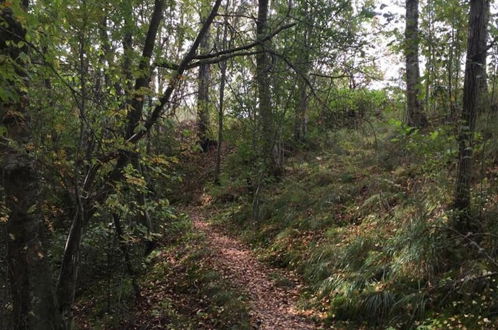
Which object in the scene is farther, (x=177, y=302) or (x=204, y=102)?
(x=204, y=102)

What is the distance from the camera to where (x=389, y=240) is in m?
6.08

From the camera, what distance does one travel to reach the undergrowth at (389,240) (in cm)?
470

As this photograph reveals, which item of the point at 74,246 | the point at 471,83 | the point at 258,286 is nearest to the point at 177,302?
the point at 258,286

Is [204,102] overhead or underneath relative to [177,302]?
overhead

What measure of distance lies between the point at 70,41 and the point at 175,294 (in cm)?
505

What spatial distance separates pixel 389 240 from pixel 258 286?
2.41 metres

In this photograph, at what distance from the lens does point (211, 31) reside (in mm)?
17500

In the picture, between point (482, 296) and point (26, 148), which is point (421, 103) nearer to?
point (482, 296)

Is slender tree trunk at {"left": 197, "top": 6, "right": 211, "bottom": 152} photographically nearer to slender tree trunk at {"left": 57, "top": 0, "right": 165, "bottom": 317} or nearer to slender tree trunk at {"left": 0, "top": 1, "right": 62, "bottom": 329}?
slender tree trunk at {"left": 57, "top": 0, "right": 165, "bottom": 317}

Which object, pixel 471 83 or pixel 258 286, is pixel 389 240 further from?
pixel 471 83

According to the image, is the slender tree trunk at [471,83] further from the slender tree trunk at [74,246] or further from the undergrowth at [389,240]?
the slender tree trunk at [74,246]

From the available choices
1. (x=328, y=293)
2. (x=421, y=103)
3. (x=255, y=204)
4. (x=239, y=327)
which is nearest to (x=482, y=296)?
(x=328, y=293)

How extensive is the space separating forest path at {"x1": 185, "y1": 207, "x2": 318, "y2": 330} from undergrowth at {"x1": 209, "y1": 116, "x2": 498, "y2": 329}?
31cm

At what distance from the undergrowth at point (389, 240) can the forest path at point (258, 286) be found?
1.01 ft
